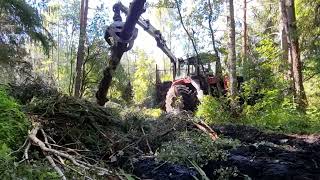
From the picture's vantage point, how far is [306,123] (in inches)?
311

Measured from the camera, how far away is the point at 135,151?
4.45 metres

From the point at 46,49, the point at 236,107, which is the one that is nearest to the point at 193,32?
the point at 236,107

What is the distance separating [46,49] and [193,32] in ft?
12.7

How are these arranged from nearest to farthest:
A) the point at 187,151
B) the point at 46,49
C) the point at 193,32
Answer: the point at 187,151 < the point at 46,49 < the point at 193,32

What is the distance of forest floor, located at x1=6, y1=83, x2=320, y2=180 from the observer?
144 inches

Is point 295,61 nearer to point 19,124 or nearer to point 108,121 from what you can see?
point 108,121

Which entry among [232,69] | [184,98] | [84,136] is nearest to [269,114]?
[232,69]

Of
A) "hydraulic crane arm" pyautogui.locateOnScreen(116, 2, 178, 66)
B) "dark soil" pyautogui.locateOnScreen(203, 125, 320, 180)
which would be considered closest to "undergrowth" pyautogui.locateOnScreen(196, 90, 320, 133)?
"hydraulic crane arm" pyautogui.locateOnScreen(116, 2, 178, 66)

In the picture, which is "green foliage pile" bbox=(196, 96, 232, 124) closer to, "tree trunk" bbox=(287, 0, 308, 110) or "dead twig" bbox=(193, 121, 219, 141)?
"tree trunk" bbox=(287, 0, 308, 110)

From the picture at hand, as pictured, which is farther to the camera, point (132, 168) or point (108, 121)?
point (108, 121)

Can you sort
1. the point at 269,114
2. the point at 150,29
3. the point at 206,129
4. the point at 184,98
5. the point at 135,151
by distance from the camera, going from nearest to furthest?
the point at 135,151, the point at 206,129, the point at 269,114, the point at 150,29, the point at 184,98

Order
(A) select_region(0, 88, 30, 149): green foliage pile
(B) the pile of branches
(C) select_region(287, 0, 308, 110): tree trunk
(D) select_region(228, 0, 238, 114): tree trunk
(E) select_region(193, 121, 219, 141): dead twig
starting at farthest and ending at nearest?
(C) select_region(287, 0, 308, 110): tree trunk → (D) select_region(228, 0, 238, 114): tree trunk → (E) select_region(193, 121, 219, 141): dead twig → (B) the pile of branches → (A) select_region(0, 88, 30, 149): green foliage pile

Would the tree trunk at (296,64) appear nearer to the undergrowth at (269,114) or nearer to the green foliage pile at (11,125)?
the undergrowth at (269,114)

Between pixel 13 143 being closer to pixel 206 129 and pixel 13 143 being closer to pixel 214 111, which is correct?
pixel 206 129
